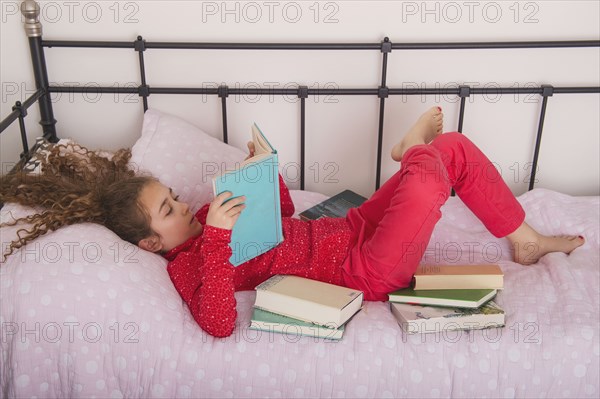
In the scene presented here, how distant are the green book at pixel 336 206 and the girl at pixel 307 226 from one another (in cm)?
10

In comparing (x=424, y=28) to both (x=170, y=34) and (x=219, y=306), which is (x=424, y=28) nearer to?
(x=170, y=34)

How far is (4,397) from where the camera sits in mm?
1203

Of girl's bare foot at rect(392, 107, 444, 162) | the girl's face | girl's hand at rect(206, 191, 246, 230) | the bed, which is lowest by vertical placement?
the bed

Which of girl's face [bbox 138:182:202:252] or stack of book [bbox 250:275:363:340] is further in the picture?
girl's face [bbox 138:182:202:252]

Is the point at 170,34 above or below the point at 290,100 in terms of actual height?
above

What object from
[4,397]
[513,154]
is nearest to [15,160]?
[4,397]

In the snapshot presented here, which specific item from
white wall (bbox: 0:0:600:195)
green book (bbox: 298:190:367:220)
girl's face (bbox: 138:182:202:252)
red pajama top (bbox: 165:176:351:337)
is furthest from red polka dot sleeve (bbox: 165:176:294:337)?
white wall (bbox: 0:0:600:195)

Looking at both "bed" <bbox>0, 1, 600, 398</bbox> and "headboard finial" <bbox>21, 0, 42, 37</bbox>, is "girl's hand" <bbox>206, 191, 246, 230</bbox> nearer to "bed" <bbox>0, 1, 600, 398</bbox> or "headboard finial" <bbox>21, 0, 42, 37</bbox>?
"bed" <bbox>0, 1, 600, 398</bbox>

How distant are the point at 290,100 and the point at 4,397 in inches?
40.6

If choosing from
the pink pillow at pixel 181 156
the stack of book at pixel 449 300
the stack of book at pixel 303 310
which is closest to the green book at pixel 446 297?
the stack of book at pixel 449 300

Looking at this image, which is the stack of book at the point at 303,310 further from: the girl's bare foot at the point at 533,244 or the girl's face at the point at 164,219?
the girl's bare foot at the point at 533,244

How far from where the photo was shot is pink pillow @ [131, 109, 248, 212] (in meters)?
1.66

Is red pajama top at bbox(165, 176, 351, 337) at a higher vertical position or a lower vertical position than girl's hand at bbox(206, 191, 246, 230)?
lower

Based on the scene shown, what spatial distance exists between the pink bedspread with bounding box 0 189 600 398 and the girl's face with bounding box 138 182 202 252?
0.38ft
